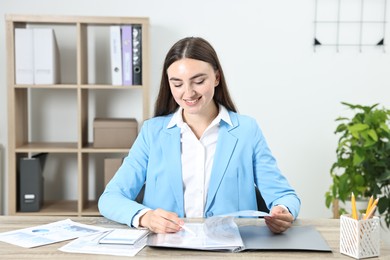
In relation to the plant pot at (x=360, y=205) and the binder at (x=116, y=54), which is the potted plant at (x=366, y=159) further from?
the binder at (x=116, y=54)

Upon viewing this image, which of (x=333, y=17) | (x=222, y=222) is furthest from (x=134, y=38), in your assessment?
(x=222, y=222)

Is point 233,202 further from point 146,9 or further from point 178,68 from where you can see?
point 146,9

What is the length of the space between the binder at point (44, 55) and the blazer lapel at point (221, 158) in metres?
1.66

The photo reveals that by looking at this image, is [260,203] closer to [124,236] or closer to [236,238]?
[236,238]

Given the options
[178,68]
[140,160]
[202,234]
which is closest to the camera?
[202,234]

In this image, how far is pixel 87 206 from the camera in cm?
365

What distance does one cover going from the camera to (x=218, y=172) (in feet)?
6.84

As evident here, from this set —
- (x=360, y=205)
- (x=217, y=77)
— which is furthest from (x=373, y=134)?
(x=217, y=77)

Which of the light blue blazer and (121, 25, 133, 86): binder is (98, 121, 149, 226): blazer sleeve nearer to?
the light blue blazer

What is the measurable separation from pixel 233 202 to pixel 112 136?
158 cm

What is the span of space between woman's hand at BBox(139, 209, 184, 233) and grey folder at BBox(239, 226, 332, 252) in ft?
0.63

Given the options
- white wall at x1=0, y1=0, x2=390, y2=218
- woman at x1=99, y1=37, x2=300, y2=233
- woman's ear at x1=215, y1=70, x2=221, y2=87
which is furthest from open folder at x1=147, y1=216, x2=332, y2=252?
white wall at x1=0, y1=0, x2=390, y2=218

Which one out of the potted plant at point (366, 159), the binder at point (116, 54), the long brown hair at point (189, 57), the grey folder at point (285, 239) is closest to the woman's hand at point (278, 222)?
the grey folder at point (285, 239)

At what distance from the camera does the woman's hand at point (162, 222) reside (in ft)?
5.39
